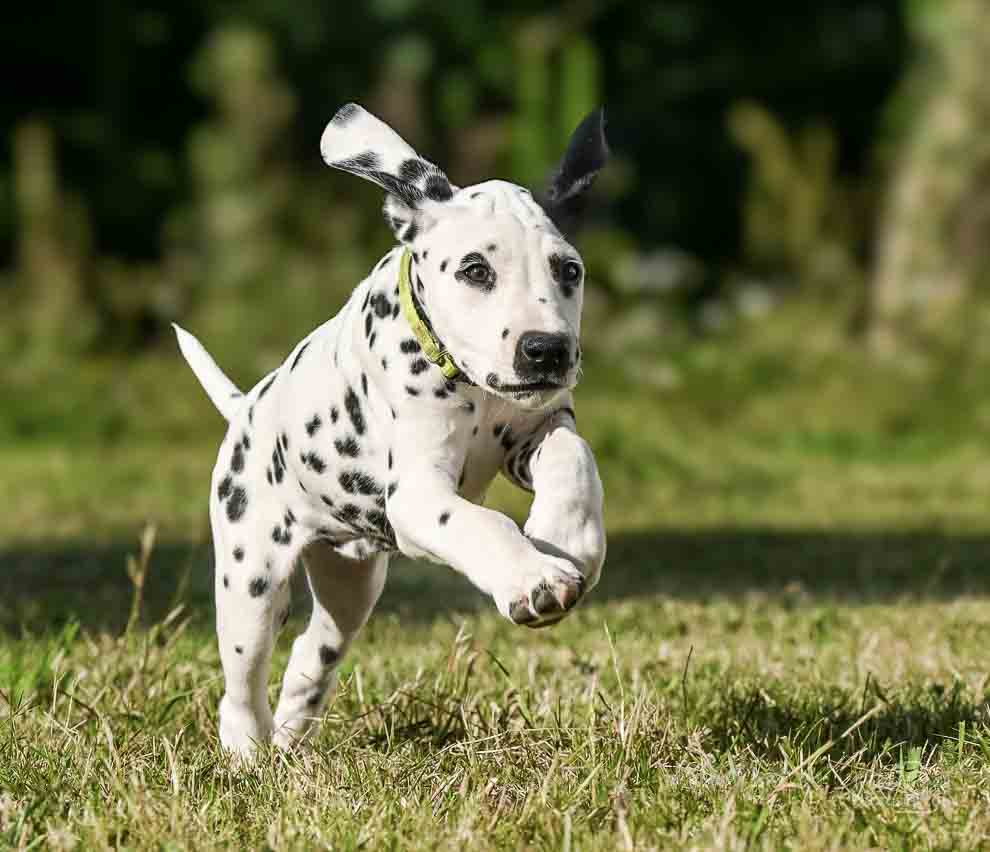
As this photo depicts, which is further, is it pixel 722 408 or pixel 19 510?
pixel 722 408

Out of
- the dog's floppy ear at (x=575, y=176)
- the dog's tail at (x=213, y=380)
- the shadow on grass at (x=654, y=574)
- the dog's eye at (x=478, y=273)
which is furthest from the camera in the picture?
the shadow on grass at (x=654, y=574)

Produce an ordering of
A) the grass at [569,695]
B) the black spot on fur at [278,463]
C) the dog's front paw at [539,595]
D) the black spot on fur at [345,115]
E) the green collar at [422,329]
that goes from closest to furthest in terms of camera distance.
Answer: the dog's front paw at [539,595], the grass at [569,695], the green collar at [422,329], the black spot on fur at [345,115], the black spot on fur at [278,463]

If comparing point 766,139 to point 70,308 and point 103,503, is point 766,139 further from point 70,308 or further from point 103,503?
point 103,503

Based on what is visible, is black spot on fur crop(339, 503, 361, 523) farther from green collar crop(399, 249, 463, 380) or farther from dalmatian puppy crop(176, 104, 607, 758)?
green collar crop(399, 249, 463, 380)

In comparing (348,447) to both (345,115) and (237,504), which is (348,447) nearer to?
(237,504)

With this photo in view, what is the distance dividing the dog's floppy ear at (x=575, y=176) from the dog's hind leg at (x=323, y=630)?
42.2 inches

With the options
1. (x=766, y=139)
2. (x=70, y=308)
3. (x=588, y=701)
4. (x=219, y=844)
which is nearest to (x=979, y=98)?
(x=766, y=139)

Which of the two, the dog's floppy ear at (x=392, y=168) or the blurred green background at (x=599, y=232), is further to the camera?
the blurred green background at (x=599, y=232)

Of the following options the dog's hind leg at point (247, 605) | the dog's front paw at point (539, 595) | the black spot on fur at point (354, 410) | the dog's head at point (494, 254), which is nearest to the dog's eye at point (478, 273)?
the dog's head at point (494, 254)

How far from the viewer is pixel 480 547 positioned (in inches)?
129

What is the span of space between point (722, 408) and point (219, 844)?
1057 centimetres

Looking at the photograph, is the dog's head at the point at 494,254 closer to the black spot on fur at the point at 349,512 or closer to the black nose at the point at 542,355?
the black nose at the point at 542,355

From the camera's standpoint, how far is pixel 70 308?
15.6m

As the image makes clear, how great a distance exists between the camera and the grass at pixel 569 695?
10.9 ft
